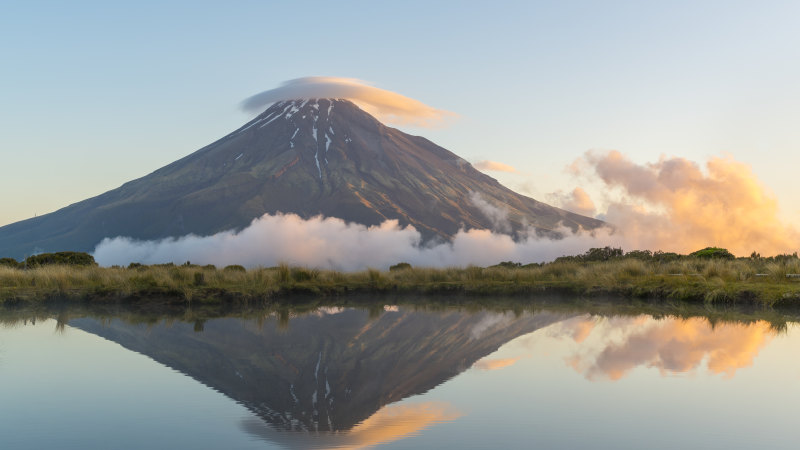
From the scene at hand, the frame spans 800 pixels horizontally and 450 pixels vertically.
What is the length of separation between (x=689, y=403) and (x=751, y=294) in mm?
11893

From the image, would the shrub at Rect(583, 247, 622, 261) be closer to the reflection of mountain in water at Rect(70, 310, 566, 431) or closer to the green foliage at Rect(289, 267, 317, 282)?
the green foliage at Rect(289, 267, 317, 282)

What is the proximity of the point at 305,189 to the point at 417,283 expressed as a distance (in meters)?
124

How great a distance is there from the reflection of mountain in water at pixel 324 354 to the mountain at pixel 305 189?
117521 millimetres

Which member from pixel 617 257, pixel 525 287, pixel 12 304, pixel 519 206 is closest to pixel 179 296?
pixel 12 304

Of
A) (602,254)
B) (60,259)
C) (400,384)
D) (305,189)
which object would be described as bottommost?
(400,384)

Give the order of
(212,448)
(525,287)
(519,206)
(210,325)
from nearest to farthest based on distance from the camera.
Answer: (212,448) < (210,325) < (525,287) < (519,206)

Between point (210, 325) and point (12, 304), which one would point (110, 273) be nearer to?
point (12, 304)

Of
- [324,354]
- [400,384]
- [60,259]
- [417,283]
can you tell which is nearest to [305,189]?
[60,259]

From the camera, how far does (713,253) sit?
107 ft

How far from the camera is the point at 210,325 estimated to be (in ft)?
44.3

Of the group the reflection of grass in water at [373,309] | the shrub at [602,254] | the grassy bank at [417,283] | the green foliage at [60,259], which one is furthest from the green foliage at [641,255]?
the green foliage at [60,259]

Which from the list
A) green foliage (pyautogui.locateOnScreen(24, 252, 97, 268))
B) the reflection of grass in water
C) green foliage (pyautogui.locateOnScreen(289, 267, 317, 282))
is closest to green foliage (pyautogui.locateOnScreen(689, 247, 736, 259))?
the reflection of grass in water

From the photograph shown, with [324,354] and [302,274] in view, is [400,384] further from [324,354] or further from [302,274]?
[302,274]

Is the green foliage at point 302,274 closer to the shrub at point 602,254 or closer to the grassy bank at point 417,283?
the grassy bank at point 417,283
